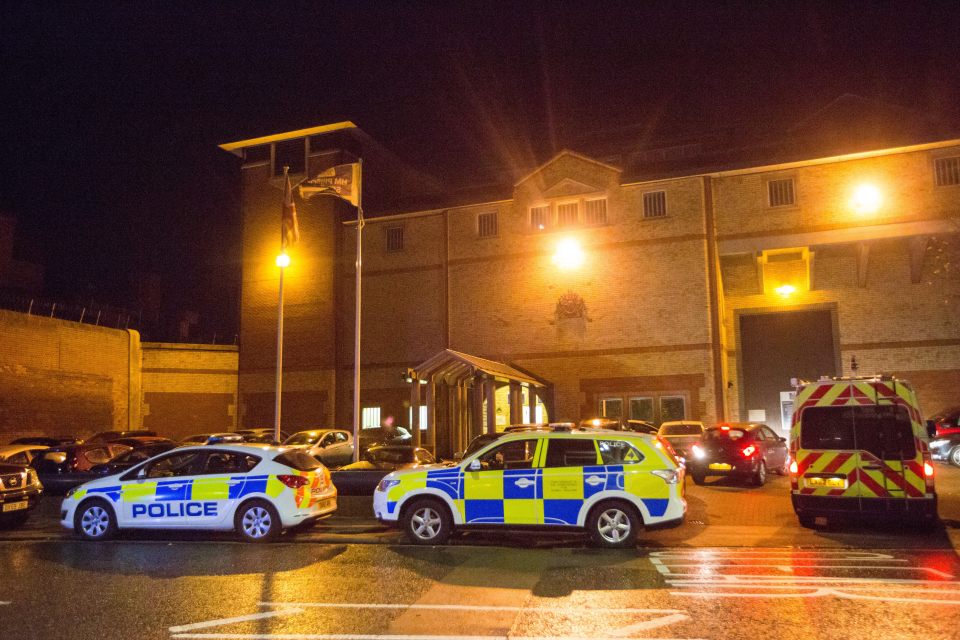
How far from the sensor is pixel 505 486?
9.56 meters

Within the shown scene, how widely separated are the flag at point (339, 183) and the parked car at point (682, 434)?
1076 cm

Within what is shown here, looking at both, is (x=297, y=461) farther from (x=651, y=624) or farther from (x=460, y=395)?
(x=460, y=395)

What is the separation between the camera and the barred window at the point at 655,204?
25516mm

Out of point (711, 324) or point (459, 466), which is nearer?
point (459, 466)

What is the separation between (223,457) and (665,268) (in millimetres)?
18301

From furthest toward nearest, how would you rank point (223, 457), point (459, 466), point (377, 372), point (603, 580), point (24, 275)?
point (24, 275), point (377, 372), point (223, 457), point (459, 466), point (603, 580)

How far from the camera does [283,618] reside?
618 centimetres

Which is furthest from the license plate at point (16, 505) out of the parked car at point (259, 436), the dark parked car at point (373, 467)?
the parked car at point (259, 436)

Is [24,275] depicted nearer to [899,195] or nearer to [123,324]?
[123,324]

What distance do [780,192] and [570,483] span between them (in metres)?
19.1

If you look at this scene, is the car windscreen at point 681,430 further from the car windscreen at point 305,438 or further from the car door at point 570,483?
the car door at point 570,483

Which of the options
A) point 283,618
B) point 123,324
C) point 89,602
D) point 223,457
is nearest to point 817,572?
point 283,618

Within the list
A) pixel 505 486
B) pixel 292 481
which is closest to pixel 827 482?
pixel 505 486

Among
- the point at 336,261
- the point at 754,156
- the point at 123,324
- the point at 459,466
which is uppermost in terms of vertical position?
the point at 754,156
